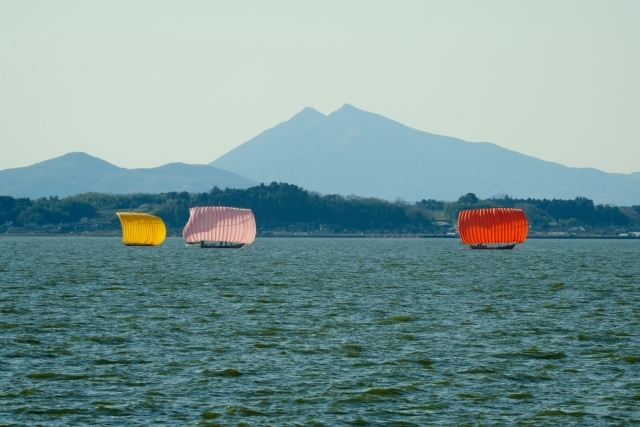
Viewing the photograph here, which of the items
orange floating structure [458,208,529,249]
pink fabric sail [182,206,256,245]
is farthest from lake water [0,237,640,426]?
pink fabric sail [182,206,256,245]

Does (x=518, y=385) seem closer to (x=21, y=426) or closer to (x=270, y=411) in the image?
(x=270, y=411)

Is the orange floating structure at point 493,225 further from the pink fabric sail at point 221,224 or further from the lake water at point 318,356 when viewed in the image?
the lake water at point 318,356

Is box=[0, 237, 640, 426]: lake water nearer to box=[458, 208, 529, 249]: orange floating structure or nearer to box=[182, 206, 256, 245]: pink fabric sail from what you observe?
box=[458, 208, 529, 249]: orange floating structure

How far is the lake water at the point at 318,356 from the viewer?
3662 centimetres

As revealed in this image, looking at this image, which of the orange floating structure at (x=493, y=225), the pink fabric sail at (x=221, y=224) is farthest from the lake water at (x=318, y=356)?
the pink fabric sail at (x=221, y=224)

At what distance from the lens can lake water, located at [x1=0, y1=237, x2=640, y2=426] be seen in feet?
120

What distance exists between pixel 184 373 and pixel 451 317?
2422 centimetres

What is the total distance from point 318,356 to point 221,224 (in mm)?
131428

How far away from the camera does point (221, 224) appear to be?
17825cm

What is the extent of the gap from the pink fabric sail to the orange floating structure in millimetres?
32544

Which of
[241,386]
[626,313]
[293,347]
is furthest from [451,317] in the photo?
[241,386]

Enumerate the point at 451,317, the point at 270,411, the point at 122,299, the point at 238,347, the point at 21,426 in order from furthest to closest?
the point at 122,299 → the point at 451,317 → the point at 238,347 → the point at 270,411 → the point at 21,426

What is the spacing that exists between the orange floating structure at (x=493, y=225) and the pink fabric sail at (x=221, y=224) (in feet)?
107

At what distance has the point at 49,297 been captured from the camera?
3036 inches
